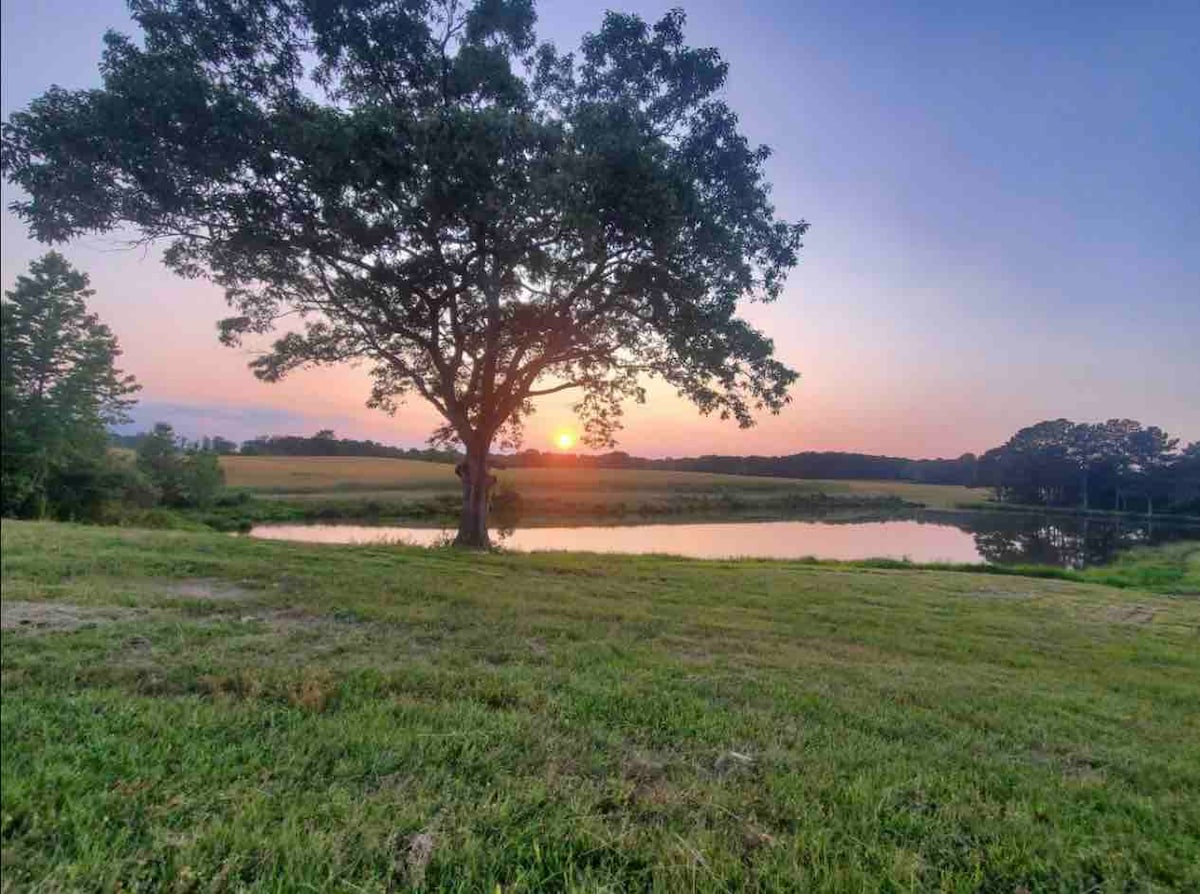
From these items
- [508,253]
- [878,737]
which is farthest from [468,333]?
[878,737]

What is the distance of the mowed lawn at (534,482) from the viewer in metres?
6.99

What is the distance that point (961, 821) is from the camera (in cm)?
194

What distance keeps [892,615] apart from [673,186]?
18.5 feet

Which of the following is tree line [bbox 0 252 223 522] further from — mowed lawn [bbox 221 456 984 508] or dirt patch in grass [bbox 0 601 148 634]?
mowed lawn [bbox 221 456 984 508]

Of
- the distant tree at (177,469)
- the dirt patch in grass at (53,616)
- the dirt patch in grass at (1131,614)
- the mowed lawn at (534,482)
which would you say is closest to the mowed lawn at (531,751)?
the dirt patch in grass at (53,616)

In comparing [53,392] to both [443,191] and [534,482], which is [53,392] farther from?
[534,482]

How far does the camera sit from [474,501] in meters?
10.4

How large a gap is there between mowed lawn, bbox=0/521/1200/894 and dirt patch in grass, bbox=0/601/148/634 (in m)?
0.02

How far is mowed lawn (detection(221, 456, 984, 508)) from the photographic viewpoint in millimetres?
6992

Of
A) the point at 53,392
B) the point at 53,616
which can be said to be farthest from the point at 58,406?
the point at 53,616

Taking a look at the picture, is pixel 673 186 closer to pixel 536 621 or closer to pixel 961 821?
pixel 536 621

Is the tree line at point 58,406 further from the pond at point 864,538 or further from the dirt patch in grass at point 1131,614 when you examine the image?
the dirt patch in grass at point 1131,614

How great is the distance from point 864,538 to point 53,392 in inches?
996

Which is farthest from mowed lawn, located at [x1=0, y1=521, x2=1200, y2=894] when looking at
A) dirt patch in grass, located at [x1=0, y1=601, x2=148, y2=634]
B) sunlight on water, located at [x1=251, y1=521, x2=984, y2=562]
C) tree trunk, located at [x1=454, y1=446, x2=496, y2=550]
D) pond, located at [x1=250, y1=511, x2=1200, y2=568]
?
sunlight on water, located at [x1=251, y1=521, x2=984, y2=562]
